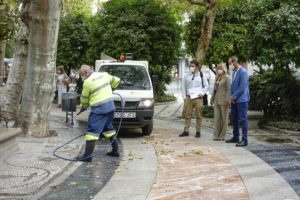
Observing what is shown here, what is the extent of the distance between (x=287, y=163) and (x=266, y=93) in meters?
5.59

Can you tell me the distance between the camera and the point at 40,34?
1099cm

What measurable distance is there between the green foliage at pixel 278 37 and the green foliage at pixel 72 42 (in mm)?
12075

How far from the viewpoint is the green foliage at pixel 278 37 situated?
12.3 m

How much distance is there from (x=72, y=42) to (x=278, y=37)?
13838mm

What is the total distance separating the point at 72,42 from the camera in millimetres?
24266

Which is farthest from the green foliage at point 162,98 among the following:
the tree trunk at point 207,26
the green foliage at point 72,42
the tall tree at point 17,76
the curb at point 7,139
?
the curb at point 7,139

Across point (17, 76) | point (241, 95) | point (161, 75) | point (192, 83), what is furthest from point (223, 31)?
point (241, 95)

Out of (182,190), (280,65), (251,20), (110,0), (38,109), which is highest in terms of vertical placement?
(110,0)

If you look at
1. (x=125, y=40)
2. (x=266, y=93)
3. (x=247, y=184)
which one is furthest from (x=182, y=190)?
(x=125, y=40)

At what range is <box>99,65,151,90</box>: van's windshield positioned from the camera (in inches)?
492

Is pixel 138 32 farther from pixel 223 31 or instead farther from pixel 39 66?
pixel 39 66

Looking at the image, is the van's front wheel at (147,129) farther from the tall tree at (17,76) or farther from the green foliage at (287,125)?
the tall tree at (17,76)

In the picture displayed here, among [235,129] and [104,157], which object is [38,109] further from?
[235,129]

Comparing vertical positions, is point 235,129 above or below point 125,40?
below
